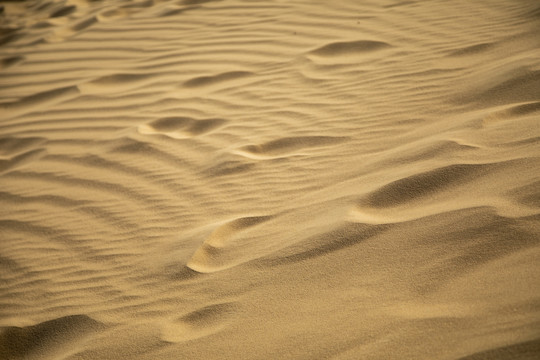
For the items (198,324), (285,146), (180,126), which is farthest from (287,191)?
(180,126)

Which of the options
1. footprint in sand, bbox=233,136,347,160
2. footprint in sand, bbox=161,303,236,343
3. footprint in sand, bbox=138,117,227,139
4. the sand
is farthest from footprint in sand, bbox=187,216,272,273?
footprint in sand, bbox=138,117,227,139

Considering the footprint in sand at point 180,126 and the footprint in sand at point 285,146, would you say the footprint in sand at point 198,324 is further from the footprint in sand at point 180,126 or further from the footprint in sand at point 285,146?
the footprint in sand at point 180,126

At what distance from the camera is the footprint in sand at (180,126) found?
10.2ft

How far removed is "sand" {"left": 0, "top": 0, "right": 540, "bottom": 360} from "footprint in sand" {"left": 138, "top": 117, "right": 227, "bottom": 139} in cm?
2

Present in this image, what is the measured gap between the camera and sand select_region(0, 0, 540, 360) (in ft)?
4.97

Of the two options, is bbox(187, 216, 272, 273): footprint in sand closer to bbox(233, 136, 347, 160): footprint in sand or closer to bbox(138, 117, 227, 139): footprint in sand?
bbox(233, 136, 347, 160): footprint in sand

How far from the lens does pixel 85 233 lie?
2438 millimetres

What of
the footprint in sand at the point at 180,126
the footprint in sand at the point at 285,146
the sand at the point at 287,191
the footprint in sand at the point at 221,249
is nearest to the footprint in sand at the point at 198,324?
the sand at the point at 287,191

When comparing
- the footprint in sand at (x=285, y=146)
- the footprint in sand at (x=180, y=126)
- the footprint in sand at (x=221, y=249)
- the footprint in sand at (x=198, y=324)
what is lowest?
the footprint in sand at (x=198, y=324)

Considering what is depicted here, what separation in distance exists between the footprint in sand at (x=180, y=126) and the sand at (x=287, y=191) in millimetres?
21

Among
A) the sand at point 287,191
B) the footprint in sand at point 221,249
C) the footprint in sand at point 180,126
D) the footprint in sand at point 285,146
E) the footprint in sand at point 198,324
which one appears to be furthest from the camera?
the footprint in sand at point 180,126

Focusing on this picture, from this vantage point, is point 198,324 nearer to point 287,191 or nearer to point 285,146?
point 287,191

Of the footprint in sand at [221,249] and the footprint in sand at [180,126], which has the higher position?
the footprint in sand at [180,126]

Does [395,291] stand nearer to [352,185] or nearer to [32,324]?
[352,185]
